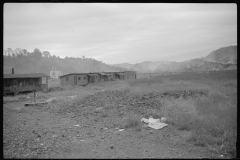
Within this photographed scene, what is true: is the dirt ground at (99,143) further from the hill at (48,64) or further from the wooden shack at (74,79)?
the hill at (48,64)

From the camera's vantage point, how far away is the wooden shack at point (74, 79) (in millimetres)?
27672

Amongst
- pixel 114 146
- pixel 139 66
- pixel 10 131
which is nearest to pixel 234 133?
pixel 114 146

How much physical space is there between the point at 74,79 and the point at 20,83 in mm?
9092

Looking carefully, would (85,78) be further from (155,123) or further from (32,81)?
(155,123)

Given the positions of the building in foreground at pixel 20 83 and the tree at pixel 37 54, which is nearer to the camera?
the building in foreground at pixel 20 83

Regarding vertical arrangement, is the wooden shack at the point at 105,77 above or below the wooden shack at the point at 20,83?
above

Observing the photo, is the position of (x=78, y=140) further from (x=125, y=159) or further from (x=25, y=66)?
(x=25, y=66)

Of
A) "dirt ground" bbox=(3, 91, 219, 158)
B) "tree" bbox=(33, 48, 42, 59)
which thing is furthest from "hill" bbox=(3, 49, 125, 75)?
"dirt ground" bbox=(3, 91, 219, 158)

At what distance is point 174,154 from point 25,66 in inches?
2719

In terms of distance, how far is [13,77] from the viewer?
741 inches

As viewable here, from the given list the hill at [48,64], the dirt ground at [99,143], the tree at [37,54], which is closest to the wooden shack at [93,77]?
the dirt ground at [99,143]

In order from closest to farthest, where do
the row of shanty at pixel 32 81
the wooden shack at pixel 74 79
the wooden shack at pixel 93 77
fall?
the row of shanty at pixel 32 81, the wooden shack at pixel 74 79, the wooden shack at pixel 93 77

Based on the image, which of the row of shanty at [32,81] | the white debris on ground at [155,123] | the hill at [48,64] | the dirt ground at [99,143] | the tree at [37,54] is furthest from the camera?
the tree at [37,54]

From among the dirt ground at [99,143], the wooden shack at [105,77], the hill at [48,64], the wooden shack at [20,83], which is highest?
the hill at [48,64]
